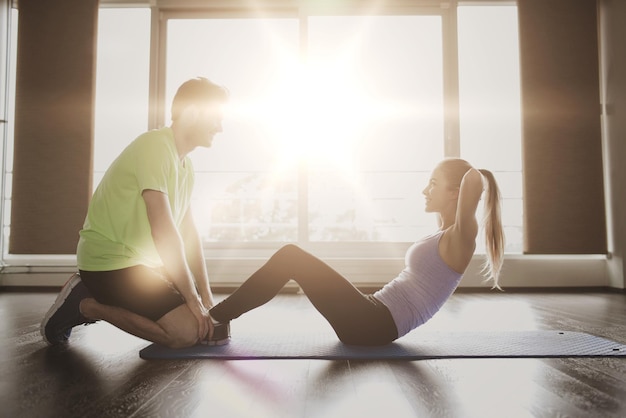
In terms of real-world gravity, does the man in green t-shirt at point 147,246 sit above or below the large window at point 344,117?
below

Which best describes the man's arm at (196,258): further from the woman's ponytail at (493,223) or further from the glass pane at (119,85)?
the glass pane at (119,85)

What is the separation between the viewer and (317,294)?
168 centimetres

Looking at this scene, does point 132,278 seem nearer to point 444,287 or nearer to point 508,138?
point 444,287

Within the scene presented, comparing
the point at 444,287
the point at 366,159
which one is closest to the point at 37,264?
the point at 366,159

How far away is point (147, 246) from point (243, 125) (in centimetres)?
382

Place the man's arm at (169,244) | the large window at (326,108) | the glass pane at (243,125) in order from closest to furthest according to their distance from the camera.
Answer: the man's arm at (169,244)
the large window at (326,108)
the glass pane at (243,125)

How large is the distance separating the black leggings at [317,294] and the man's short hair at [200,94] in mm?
623

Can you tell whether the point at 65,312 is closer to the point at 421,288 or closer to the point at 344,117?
the point at 421,288

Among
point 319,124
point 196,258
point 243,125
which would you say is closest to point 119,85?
point 243,125

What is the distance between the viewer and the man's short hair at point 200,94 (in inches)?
68.2

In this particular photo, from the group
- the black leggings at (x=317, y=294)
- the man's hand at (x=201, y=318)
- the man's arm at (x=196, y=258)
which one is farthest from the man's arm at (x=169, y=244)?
the man's arm at (x=196, y=258)

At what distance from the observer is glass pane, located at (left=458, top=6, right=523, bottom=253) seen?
4.38 m

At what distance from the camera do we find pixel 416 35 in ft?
18.1

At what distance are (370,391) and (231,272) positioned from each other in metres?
3.00
